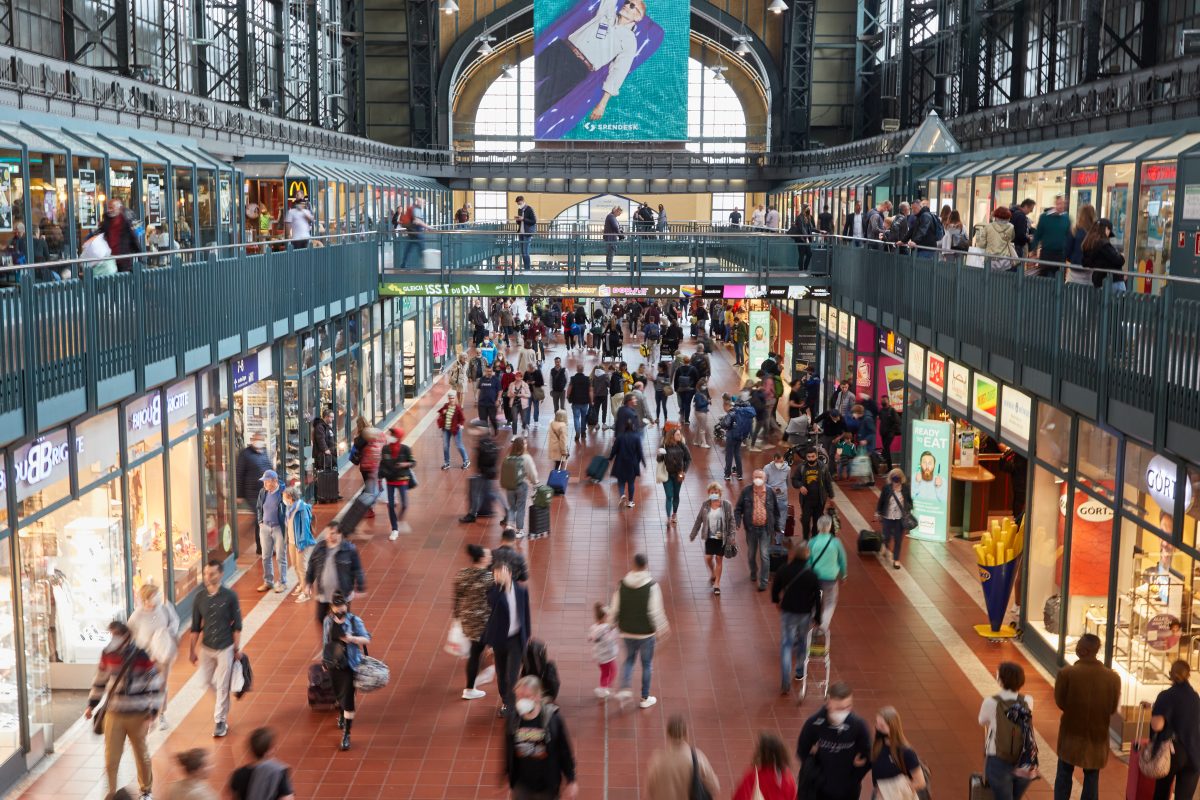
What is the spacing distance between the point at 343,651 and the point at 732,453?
12.8 metres

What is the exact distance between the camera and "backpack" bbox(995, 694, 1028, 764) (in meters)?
9.34

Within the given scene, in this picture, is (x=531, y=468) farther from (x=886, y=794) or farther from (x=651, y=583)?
(x=886, y=794)

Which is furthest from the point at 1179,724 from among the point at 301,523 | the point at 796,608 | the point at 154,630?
the point at 301,523

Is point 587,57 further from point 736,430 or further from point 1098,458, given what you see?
point 1098,458

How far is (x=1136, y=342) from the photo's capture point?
1095cm

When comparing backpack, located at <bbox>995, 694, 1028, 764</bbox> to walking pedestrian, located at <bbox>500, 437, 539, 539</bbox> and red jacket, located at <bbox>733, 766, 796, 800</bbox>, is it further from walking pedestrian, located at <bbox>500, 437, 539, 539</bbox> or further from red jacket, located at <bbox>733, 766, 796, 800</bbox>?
walking pedestrian, located at <bbox>500, 437, 539, 539</bbox>

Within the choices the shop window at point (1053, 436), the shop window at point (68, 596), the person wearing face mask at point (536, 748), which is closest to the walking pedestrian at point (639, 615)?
the person wearing face mask at point (536, 748)

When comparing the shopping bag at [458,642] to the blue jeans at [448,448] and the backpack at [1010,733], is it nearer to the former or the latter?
the backpack at [1010,733]

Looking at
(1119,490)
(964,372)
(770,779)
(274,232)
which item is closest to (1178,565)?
(1119,490)

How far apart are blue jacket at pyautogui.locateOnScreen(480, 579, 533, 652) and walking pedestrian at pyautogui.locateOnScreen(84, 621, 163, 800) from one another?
2.92m

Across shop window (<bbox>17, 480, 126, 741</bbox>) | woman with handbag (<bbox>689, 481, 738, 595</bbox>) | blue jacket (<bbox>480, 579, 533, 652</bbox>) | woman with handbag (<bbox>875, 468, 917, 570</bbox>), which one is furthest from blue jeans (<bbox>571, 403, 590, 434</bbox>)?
blue jacket (<bbox>480, 579, 533, 652</bbox>)

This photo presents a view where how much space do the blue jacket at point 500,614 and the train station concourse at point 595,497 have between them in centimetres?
5

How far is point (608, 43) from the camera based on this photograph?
A: 154ft

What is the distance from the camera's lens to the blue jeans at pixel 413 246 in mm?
28469
